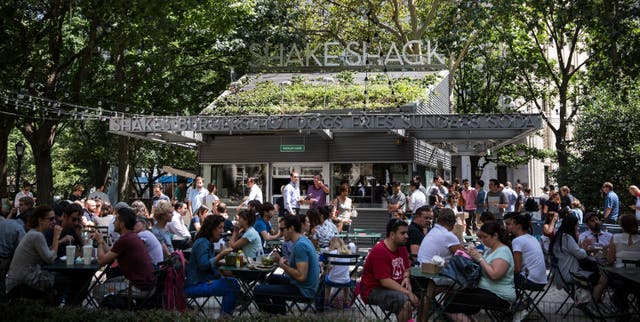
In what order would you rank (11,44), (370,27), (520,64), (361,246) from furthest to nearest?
(370,27), (520,64), (11,44), (361,246)

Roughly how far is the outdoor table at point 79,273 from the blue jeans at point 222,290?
47.5 inches

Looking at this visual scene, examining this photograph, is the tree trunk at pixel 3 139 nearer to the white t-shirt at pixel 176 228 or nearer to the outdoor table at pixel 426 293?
the white t-shirt at pixel 176 228

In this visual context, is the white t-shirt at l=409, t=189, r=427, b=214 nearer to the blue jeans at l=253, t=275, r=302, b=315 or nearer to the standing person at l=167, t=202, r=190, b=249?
the standing person at l=167, t=202, r=190, b=249

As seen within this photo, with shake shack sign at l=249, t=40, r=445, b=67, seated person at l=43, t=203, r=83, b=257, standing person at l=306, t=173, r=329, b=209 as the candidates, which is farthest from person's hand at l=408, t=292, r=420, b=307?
shake shack sign at l=249, t=40, r=445, b=67

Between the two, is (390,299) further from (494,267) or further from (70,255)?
(70,255)

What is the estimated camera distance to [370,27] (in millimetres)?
31766

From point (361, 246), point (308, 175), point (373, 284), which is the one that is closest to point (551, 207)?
point (361, 246)

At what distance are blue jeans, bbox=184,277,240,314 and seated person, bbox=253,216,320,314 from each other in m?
0.26

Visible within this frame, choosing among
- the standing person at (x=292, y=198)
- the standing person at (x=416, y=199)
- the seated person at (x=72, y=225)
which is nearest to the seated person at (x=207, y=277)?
the seated person at (x=72, y=225)

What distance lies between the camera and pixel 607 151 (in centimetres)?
2178

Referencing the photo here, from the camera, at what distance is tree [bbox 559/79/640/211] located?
21.1 m

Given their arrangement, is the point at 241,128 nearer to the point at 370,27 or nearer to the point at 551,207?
the point at 551,207

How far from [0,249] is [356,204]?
1061 centimetres

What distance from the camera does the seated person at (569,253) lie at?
27.1 feet
